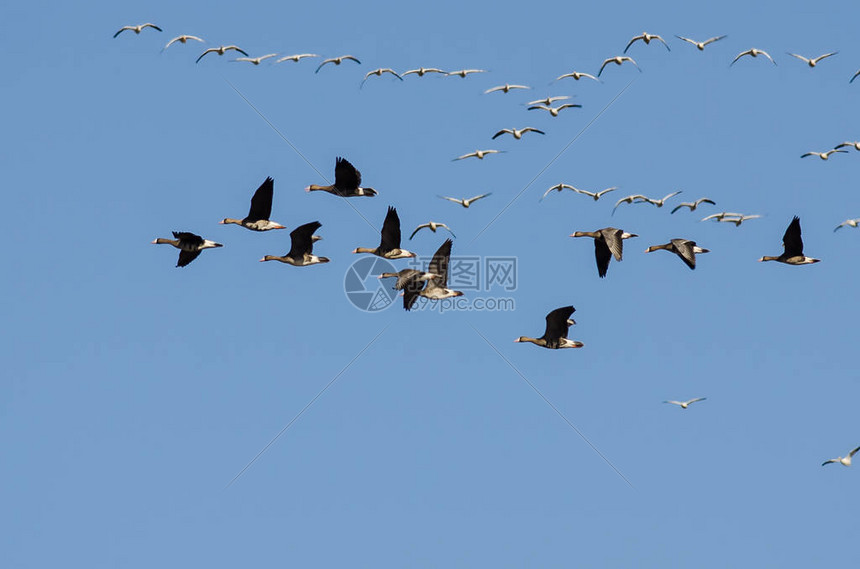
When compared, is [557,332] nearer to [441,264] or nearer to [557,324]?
[557,324]

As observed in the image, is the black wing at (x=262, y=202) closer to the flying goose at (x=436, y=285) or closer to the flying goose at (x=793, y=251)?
the flying goose at (x=436, y=285)

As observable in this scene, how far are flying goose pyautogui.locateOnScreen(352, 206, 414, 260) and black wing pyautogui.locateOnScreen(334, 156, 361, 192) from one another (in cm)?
174

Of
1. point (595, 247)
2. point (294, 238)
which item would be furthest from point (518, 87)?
point (294, 238)

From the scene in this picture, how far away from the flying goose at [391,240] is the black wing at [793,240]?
43.4ft

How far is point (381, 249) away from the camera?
5241 centimetres

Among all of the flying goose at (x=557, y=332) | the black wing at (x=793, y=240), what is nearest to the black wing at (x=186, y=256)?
the flying goose at (x=557, y=332)

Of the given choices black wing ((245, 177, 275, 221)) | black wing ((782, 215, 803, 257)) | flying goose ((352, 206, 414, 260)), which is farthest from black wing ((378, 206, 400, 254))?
black wing ((782, 215, 803, 257))

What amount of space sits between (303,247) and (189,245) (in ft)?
13.0

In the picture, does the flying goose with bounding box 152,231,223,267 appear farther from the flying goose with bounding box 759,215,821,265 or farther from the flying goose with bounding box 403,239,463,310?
the flying goose with bounding box 759,215,821,265

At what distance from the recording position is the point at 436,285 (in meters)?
51.3

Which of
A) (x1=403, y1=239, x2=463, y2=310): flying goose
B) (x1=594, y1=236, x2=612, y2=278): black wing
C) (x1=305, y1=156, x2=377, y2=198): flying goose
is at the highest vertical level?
(x1=305, y1=156, x2=377, y2=198): flying goose

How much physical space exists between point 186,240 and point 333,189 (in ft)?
17.8

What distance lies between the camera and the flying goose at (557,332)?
50.3 metres

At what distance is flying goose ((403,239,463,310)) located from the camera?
1986 inches
